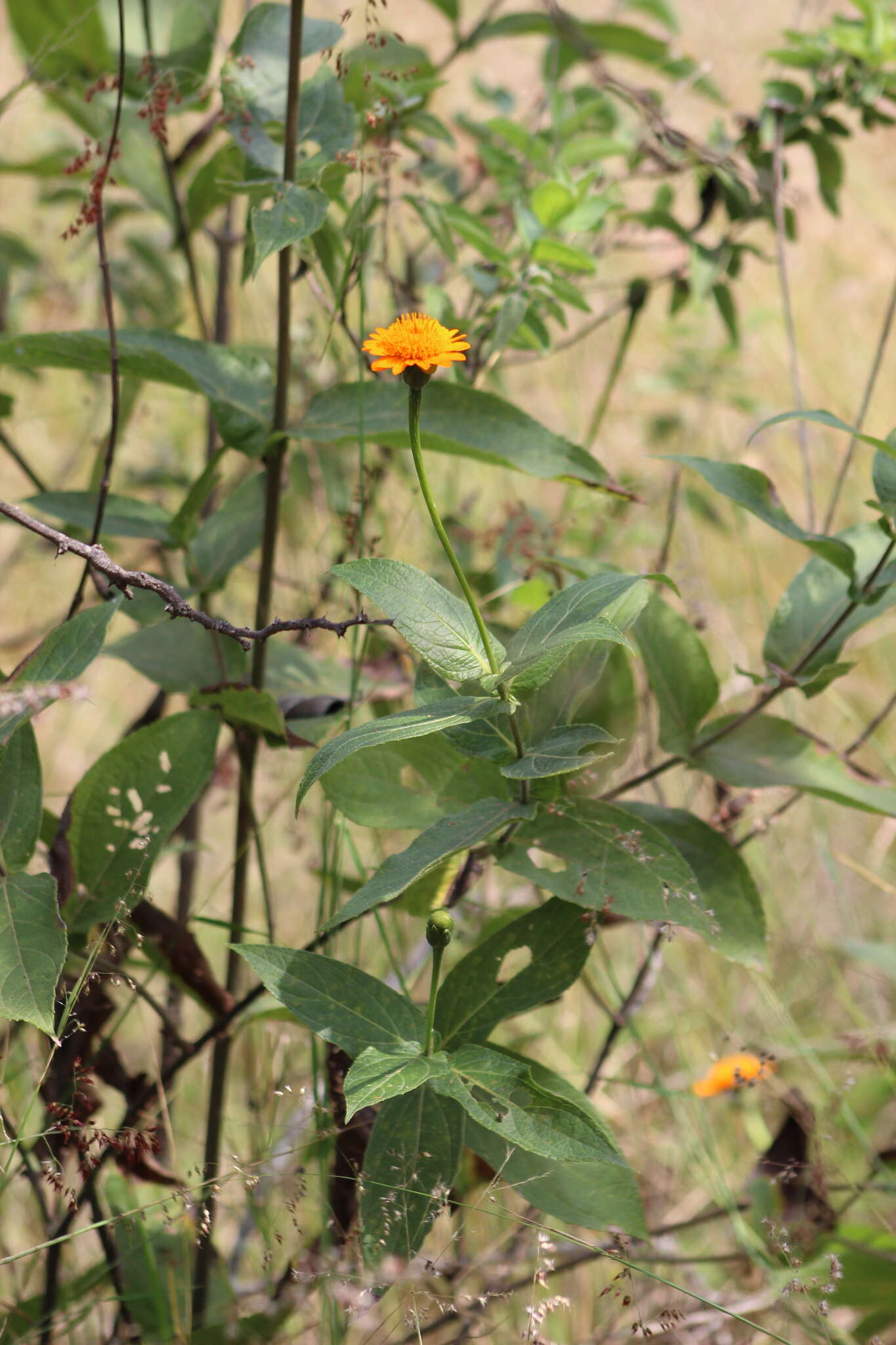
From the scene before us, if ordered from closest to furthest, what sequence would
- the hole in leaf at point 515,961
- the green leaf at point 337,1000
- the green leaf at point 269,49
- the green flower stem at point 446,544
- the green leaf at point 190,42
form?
1. the green flower stem at point 446,544
2. the green leaf at point 337,1000
3. the green leaf at point 269,49
4. the green leaf at point 190,42
5. the hole in leaf at point 515,961

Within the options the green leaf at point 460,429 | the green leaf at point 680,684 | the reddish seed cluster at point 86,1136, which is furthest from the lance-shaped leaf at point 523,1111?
the green leaf at point 460,429

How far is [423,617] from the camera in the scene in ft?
2.16

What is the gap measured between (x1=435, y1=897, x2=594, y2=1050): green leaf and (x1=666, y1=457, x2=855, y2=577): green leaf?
0.32m

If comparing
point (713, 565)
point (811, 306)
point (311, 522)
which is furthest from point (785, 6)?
point (311, 522)

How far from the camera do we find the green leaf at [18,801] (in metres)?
0.74

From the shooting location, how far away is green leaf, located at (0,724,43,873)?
0.74 meters

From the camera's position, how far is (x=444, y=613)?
68 cm

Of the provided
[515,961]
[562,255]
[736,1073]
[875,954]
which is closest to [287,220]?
[562,255]

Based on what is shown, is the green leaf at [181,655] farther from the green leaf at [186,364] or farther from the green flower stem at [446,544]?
the green flower stem at [446,544]

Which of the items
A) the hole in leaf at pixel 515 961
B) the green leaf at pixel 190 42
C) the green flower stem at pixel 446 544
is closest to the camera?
the green flower stem at pixel 446 544

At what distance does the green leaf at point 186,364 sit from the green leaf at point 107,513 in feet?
0.38

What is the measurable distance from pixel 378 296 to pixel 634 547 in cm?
65

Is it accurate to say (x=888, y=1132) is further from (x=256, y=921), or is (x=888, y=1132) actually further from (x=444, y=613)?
Answer: (x=444, y=613)

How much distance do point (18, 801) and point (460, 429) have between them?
0.43m
